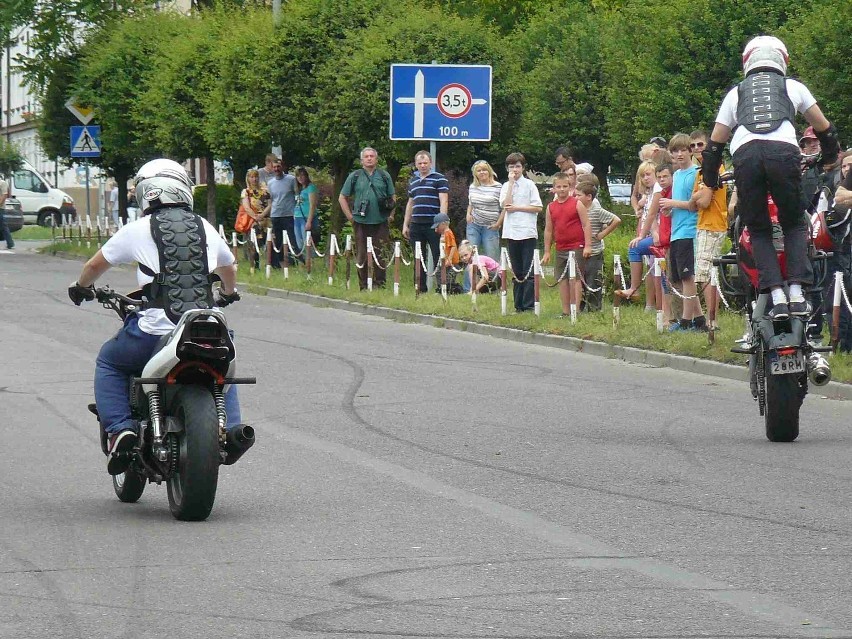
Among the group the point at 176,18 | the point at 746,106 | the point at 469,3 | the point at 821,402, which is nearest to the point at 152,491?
the point at 746,106

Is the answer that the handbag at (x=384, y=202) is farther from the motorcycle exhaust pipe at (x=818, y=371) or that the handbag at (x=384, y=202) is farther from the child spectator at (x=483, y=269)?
the motorcycle exhaust pipe at (x=818, y=371)

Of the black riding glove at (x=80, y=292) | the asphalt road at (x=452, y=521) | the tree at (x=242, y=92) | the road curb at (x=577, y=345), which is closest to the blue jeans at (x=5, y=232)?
the tree at (x=242, y=92)

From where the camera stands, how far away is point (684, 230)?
16016 millimetres

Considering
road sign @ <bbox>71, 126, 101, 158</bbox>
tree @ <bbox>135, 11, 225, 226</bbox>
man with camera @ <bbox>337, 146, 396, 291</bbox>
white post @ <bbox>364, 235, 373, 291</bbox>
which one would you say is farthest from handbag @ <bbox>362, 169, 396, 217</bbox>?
road sign @ <bbox>71, 126, 101, 158</bbox>

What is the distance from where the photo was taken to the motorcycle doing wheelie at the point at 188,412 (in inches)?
296

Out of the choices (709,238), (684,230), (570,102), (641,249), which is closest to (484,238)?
(641,249)

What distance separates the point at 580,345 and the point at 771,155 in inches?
279

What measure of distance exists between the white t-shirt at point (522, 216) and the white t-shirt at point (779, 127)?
9.38m

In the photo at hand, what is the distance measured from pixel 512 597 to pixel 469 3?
59.4 metres

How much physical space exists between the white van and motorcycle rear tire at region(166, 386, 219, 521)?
2124 inches

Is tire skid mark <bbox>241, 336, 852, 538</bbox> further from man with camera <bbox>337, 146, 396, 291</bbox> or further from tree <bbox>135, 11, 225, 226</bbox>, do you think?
tree <bbox>135, 11, 225, 226</bbox>

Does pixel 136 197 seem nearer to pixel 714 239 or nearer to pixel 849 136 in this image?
pixel 714 239

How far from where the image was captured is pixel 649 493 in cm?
844

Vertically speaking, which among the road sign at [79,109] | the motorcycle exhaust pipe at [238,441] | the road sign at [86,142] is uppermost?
the road sign at [79,109]
